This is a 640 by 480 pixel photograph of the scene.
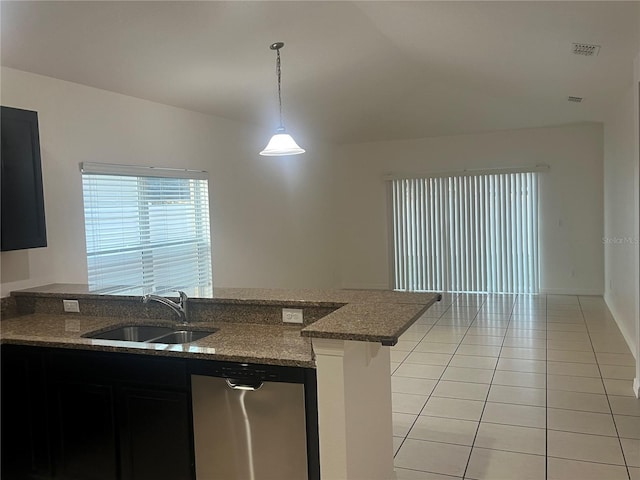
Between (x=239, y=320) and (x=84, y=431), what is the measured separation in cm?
95

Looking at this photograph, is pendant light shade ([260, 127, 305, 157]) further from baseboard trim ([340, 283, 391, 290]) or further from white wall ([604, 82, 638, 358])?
baseboard trim ([340, 283, 391, 290])

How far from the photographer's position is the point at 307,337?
2.24 metres

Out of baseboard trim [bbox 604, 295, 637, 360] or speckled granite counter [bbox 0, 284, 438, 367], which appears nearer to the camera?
speckled granite counter [bbox 0, 284, 438, 367]

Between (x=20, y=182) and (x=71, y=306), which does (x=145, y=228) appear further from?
(x=20, y=182)

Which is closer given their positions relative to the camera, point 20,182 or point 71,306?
point 20,182

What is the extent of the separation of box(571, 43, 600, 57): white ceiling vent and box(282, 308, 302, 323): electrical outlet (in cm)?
268

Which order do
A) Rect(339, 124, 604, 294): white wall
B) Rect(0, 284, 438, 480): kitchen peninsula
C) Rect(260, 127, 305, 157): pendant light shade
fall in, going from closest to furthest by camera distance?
Rect(0, 284, 438, 480): kitchen peninsula → Rect(260, 127, 305, 157): pendant light shade → Rect(339, 124, 604, 294): white wall

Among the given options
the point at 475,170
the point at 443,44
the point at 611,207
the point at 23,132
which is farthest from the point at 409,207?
the point at 23,132

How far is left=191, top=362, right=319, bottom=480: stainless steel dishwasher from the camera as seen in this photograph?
2211 millimetres

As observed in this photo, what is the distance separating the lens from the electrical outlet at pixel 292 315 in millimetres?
2877

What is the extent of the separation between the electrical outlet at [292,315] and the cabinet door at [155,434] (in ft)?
2.29

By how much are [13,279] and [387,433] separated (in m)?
2.62

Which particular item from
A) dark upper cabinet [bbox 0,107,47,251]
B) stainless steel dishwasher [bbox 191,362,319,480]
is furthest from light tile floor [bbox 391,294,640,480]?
dark upper cabinet [bbox 0,107,47,251]

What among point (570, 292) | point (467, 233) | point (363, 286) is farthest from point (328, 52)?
point (570, 292)
